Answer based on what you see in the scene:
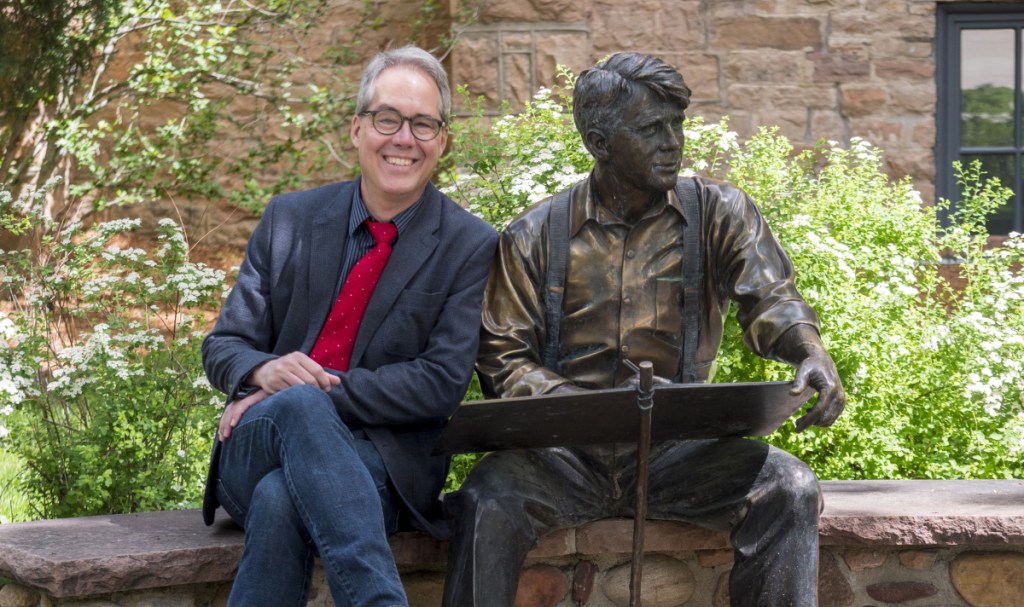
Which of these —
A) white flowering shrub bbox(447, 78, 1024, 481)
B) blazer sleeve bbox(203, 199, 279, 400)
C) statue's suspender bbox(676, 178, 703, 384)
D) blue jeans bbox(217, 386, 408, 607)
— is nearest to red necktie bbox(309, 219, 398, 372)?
blazer sleeve bbox(203, 199, 279, 400)

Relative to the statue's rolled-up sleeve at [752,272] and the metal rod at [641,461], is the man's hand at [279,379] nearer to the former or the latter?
the metal rod at [641,461]

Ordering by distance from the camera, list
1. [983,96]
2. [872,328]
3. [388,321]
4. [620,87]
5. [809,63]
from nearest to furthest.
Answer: [620,87] < [388,321] < [872,328] < [809,63] < [983,96]

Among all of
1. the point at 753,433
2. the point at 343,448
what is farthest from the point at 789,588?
the point at 343,448

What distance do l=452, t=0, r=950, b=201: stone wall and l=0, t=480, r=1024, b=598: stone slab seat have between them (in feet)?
12.2

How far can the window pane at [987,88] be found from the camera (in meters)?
7.32

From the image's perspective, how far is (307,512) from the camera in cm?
281

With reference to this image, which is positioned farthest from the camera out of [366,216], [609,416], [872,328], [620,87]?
[872,328]

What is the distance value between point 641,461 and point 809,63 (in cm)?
466

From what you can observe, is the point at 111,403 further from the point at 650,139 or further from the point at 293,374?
the point at 650,139

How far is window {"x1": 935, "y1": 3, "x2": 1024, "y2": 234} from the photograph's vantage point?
23.5 ft

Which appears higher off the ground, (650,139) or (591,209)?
(650,139)

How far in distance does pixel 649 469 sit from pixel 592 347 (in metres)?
0.33

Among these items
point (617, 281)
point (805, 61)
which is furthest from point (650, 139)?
point (805, 61)

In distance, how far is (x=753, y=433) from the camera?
10.2 feet
